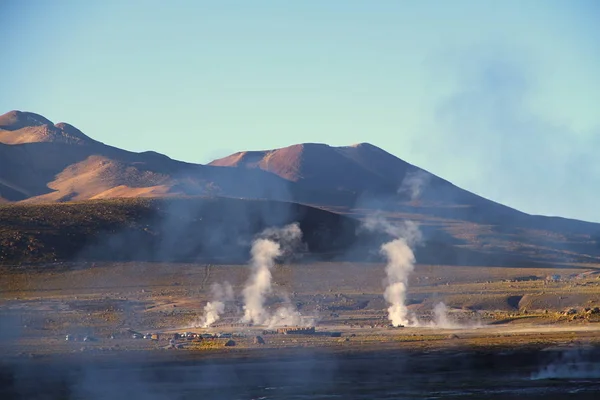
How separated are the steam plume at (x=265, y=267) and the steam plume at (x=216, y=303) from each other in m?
2.06

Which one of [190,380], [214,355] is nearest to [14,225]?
[214,355]

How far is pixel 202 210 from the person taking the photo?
491ft

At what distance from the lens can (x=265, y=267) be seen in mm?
119188

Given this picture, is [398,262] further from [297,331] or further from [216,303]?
[297,331]

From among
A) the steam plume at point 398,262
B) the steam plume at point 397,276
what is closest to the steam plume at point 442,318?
the steam plume at point 398,262

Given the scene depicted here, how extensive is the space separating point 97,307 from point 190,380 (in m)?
41.5

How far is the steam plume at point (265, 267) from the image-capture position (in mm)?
84625

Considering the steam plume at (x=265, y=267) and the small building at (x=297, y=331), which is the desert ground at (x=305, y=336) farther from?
the steam plume at (x=265, y=267)

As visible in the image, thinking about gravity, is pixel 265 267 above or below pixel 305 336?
above

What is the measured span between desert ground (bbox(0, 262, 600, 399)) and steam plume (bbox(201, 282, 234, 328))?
0.93 meters

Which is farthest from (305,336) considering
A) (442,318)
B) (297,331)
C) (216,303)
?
(216,303)

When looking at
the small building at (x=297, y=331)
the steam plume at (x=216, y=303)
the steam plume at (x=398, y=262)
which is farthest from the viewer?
the steam plume at (x=216, y=303)

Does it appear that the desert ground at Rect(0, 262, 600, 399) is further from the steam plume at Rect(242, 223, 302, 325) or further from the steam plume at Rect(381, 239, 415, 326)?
the steam plume at Rect(242, 223, 302, 325)

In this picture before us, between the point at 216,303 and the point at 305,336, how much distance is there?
65.6 feet
